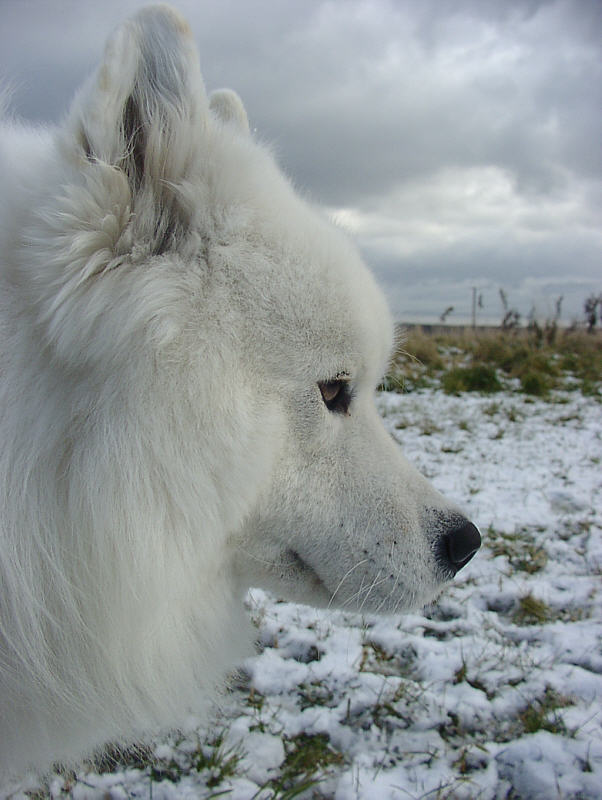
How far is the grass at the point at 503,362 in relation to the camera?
773cm

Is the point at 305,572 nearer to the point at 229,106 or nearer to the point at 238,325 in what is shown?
the point at 238,325

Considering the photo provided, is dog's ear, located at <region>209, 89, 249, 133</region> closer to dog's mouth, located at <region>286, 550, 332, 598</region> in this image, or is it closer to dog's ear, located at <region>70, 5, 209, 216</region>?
dog's ear, located at <region>70, 5, 209, 216</region>

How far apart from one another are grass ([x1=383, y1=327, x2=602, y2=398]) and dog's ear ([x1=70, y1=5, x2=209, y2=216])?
5.05 m

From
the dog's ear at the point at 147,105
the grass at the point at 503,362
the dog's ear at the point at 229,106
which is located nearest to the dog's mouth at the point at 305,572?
the dog's ear at the point at 147,105

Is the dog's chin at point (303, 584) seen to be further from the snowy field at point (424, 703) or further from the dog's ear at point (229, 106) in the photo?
the dog's ear at point (229, 106)

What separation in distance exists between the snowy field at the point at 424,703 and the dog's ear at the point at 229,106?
195 cm

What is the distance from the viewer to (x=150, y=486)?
1203 millimetres

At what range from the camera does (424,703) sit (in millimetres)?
2016

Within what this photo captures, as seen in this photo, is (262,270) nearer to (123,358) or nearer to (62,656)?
(123,358)

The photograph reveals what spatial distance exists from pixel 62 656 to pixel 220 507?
442 mm

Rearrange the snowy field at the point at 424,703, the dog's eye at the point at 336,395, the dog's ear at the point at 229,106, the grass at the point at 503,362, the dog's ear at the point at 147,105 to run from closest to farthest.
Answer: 1. the dog's ear at the point at 147,105
2. the dog's eye at the point at 336,395
3. the snowy field at the point at 424,703
4. the dog's ear at the point at 229,106
5. the grass at the point at 503,362

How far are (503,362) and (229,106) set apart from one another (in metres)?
8.01

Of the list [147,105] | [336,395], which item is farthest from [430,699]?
[147,105]

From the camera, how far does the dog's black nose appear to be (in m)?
1.52
